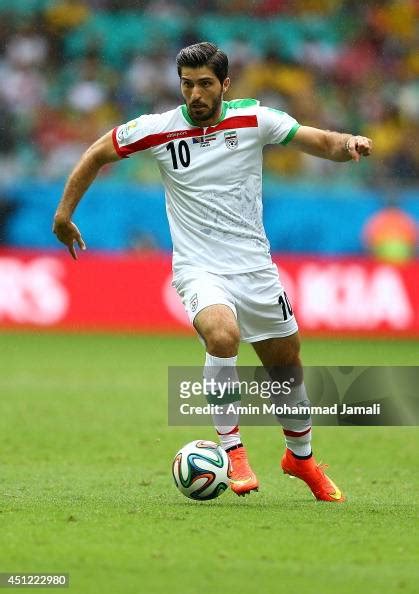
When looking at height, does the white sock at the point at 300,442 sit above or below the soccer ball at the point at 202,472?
above

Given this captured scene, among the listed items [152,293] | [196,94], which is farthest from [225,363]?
[152,293]

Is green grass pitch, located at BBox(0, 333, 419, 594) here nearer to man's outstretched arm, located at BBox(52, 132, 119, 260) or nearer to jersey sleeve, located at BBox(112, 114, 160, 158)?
man's outstretched arm, located at BBox(52, 132, 119, 260)

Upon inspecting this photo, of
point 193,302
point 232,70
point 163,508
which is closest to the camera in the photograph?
point 163,508

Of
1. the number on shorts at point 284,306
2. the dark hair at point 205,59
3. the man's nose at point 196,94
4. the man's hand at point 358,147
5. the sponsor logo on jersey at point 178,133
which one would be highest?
the dark hair at point 205,59

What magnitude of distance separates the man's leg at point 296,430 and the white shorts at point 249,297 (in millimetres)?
89

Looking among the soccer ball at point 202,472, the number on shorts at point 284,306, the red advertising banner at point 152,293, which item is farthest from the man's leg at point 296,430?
the red advertising banner at point 152,293

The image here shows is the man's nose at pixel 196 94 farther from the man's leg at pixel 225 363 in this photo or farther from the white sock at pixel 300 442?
the white sock at pixel 300 442

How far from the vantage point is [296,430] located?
7.59 m

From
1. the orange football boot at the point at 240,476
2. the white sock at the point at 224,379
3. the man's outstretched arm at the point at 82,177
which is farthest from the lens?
the man's outstretched arm at the point at 82,177

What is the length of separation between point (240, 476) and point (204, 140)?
1971 millimetres

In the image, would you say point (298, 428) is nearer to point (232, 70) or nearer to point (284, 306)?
point (284, 306)

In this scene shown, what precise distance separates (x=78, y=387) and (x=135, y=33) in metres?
11.8

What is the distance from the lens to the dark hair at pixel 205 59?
721 centimetres

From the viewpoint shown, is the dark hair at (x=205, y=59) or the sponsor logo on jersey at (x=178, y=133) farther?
the sponsor logo on jersey at (x=178, y=133)
